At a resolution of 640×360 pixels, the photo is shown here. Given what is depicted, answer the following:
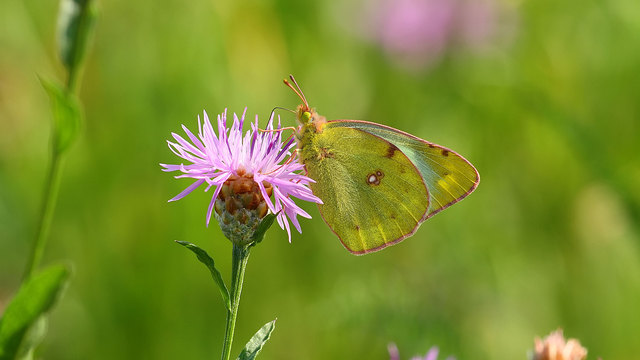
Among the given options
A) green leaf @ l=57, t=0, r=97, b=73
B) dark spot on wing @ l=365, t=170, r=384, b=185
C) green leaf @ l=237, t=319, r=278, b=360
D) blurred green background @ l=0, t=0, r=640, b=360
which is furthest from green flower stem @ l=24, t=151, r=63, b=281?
blurred green background @ l=0, t=0, r=640, b=360

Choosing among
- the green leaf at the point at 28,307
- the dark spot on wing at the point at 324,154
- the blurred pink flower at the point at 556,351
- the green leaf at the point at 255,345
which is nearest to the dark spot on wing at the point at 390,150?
the dark spot on wing at the point at 324,154

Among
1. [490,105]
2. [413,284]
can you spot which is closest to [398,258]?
[413,284]

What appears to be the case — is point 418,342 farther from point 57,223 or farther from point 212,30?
point 212,30

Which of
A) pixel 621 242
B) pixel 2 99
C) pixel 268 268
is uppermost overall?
pixel 2 99

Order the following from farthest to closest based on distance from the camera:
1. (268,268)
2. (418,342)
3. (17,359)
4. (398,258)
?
(398,258) < (268,268) < (418,342) < (17,359)

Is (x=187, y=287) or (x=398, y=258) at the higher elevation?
(x=187, y=287)

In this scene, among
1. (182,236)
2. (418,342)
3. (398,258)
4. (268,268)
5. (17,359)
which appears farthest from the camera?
(398,258)

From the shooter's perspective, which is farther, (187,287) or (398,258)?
(398,258)

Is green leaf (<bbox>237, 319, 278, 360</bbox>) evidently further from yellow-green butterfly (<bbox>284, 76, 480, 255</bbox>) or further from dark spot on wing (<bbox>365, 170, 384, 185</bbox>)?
dark spot on wing (<bbox>365, 170, 384, 185</bbox>)
